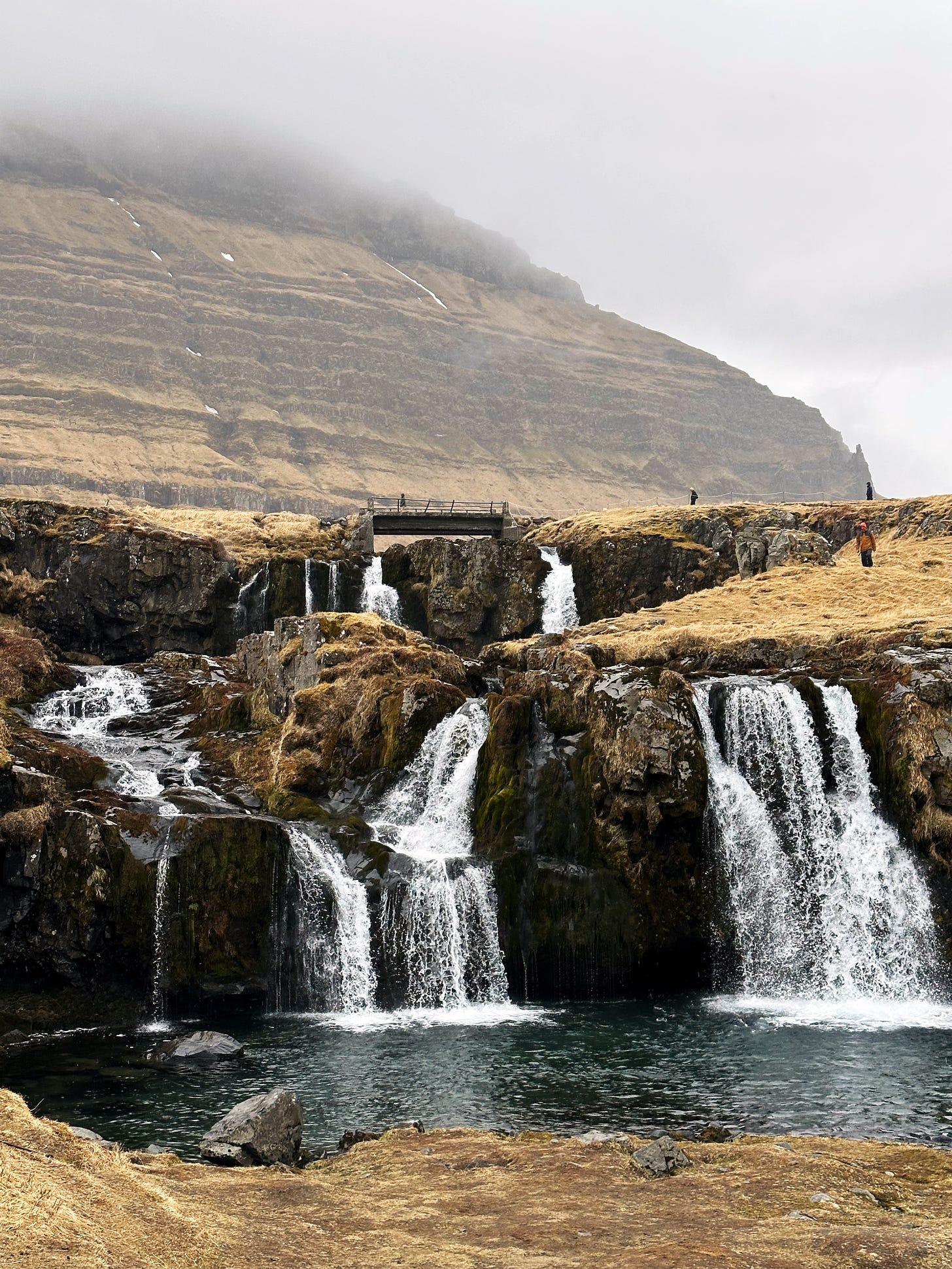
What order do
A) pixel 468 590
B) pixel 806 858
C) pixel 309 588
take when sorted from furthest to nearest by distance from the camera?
pixel 468 590 → pixel 309 588 → pixel 806 858

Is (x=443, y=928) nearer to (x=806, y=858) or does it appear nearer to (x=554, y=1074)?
(x=554, y=1074)

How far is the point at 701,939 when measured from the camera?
36906 millimetres

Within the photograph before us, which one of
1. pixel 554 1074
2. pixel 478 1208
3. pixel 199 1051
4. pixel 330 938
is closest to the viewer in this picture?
pixel 478 1208

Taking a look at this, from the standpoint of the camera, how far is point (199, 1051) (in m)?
28.8

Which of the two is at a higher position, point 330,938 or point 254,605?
point 254,605

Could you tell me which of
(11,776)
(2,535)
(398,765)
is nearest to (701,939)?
(398,765)

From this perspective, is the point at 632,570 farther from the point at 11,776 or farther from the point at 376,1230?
the point at 376,1230

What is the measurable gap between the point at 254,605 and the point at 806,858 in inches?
1561

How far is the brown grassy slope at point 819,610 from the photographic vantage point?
47906mm

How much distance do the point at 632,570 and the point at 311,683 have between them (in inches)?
1210

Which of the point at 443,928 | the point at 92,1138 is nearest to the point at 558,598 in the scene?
the point at 443,928

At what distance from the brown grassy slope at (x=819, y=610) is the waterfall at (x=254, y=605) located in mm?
20471

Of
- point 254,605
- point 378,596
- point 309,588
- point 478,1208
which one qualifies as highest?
point 309,588

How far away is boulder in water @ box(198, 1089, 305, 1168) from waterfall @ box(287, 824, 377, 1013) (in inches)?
561
